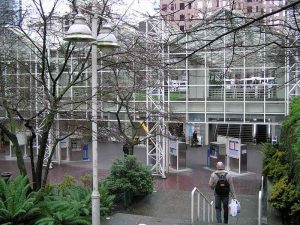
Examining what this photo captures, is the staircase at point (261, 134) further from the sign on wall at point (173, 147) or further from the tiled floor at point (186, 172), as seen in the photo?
the sign on wall at point (173, 147)

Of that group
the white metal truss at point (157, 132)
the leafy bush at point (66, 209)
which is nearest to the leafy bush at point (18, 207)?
the leafy bush at point (66, 209)

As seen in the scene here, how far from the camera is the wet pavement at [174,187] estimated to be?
1192cm

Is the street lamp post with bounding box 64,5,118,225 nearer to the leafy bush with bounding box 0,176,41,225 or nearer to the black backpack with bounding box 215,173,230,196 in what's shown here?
the leafy bush with bounding box 0,176,41,225

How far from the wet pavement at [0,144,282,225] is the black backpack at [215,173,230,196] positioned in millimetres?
1132

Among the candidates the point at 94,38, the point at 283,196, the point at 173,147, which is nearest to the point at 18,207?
the point at 94,38

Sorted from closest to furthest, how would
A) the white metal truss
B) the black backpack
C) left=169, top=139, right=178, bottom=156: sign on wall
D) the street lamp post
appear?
1. the street lamp post
2. the black backpack
3. the white metal truss
4. left=169, top=139, right=178, bottom=156: sign on wall

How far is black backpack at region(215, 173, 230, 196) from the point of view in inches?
424

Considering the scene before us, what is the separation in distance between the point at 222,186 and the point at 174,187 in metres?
8.82

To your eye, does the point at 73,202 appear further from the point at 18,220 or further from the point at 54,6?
the point at 54,6

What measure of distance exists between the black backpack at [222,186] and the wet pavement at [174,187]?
113cm

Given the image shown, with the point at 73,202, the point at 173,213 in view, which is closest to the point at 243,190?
the point at 173,213

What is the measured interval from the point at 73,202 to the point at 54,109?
2.08 m

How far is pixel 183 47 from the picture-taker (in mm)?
6625

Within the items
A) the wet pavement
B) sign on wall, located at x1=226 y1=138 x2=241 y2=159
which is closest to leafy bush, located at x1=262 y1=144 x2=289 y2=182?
the wet pavement
